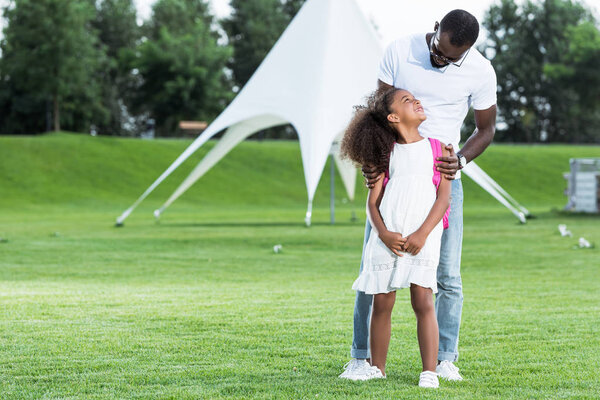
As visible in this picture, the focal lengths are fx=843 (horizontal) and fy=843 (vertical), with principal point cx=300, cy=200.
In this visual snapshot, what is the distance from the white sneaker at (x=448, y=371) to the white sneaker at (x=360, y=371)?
273mm

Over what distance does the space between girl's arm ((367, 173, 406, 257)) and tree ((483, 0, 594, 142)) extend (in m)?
56.2

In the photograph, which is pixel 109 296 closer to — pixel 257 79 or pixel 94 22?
pixel 257 79

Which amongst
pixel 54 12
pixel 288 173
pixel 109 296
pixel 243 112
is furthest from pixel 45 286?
pixel 54 12

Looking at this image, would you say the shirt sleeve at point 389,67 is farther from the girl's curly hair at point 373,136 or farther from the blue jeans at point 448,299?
the blue jeans at point 448,299

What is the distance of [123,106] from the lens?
5784cm

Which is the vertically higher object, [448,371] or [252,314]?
[448,371]

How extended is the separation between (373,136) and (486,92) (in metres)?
0.67

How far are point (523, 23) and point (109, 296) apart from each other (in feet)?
196

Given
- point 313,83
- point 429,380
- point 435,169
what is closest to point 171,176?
point 313,83

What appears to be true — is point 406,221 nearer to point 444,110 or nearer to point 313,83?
point 444,110

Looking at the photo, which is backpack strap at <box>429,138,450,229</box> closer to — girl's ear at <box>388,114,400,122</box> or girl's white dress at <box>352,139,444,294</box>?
girl's white dress at <box>352,139,444,294</box>

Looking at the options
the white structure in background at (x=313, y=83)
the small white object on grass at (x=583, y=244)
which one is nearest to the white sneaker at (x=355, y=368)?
the small white object on grass at (x=583, y=244)

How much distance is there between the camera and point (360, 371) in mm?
3807

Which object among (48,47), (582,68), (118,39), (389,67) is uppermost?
(118,39)
